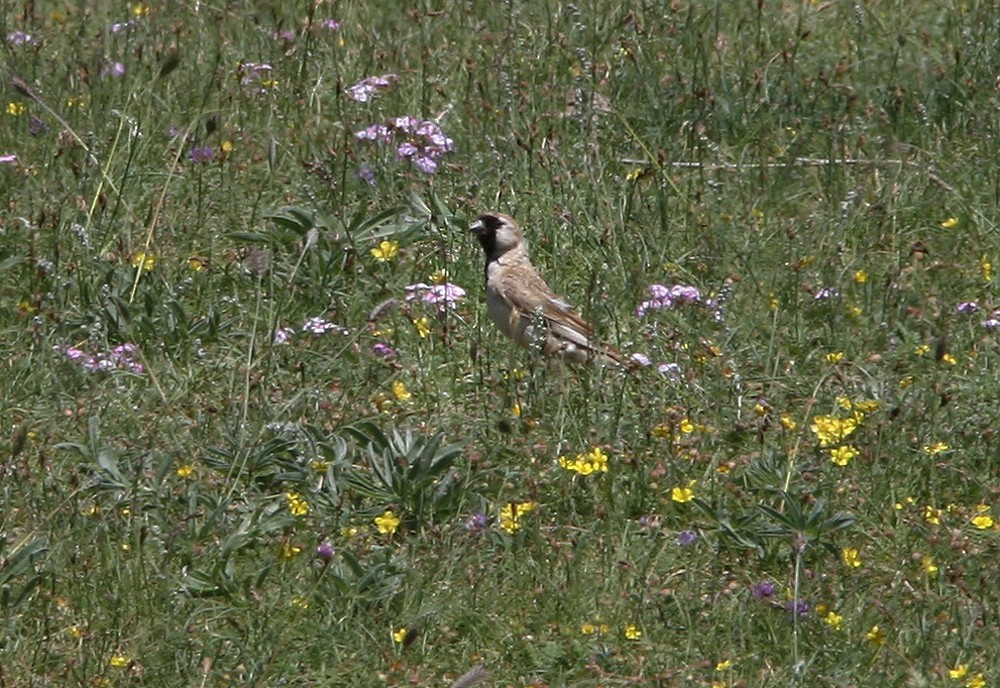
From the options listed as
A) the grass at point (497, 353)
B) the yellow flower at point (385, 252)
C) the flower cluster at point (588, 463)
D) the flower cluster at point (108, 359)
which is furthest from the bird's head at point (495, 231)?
the flower cluster at point (588, 463)

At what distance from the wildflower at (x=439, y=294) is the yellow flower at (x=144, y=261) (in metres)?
0.91

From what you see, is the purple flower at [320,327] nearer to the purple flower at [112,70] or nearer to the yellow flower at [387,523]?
the yellow flower at [387,523]

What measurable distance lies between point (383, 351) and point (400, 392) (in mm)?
337

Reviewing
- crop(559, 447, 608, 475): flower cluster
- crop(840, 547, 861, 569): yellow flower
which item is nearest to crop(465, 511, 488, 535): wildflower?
crop(559, 447, 608, 475): flower cluster

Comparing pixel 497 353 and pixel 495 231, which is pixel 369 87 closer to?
pixel 495 231

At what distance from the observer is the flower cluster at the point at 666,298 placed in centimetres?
680

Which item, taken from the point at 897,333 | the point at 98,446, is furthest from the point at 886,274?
the point at 98,446

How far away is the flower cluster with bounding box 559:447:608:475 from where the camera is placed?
18.5 ft

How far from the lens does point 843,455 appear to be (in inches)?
225

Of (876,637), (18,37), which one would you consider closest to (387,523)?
(876,637)

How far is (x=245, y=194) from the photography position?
7758 millimetres

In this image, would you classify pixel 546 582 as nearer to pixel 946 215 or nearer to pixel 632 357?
pixel 632 357

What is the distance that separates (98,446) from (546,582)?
1.42 metres

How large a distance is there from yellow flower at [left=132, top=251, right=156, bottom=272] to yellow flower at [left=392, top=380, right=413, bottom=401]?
3.38 ft
